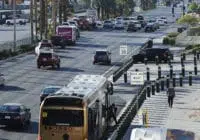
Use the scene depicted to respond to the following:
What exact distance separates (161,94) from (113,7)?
102 metres

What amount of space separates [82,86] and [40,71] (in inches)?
1127

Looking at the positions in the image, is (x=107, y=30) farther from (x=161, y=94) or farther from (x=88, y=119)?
(x=88, y=119)

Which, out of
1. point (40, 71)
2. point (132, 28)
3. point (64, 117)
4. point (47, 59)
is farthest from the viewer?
point (132, 28)

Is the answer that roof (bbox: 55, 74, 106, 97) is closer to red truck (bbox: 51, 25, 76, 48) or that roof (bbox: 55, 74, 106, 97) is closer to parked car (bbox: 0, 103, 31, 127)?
parked car (bbox: 0, 103, 31, 127)

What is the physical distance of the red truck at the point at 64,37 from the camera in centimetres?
7744

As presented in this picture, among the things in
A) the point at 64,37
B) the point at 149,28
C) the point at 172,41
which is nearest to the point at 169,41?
the point at 172,41

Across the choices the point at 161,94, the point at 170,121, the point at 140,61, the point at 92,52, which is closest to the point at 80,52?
the point at 92,52

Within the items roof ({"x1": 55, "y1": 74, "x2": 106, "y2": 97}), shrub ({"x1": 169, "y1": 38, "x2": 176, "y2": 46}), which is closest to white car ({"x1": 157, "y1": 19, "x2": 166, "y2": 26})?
shrub ({"x1": 169, "y1": 38, "x2": 176, "y2": 46})

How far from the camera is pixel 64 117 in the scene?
79.8 ft

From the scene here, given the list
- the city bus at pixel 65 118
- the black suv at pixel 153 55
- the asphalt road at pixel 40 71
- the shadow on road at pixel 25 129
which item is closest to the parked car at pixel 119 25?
the asphalt road at pixel 40 71

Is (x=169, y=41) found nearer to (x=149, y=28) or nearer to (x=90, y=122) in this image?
(x=149, y=28)

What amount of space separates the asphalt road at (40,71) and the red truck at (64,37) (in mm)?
1004

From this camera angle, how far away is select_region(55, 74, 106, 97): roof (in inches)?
995

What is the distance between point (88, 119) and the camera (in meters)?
24.6
